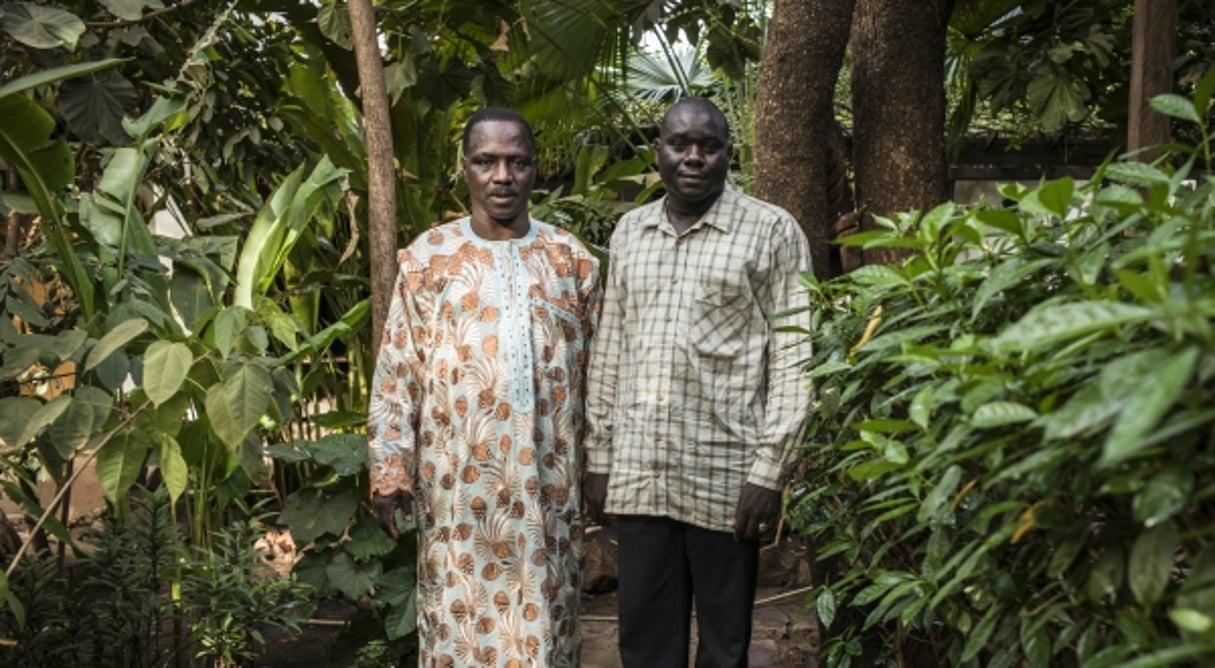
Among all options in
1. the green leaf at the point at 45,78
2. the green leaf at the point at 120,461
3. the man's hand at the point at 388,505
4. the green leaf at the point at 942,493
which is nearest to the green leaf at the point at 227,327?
the green leaf at the point at 120,461

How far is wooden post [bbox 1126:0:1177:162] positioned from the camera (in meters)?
3.87

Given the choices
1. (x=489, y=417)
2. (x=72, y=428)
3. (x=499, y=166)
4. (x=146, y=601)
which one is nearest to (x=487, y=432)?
(x=489, y=417)

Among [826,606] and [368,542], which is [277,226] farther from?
[826,606]

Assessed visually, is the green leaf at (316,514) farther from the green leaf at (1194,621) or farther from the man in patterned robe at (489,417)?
the green leaf at (1194,621)

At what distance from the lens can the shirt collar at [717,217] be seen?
3289mm

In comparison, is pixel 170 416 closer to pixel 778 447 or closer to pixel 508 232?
pixel 508 232

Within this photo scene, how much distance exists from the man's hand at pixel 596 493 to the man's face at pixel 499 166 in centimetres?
68

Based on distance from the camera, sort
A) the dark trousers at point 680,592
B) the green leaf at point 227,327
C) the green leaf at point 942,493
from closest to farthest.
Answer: the green leaf at point 942,493 → the dark trousers at point 680,592 → the green leaf at point 227,327

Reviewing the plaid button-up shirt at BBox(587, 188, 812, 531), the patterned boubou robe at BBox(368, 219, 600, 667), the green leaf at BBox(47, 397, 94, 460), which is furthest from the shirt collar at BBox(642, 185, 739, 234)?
the green leaf at BBox(47, 397, 94, 460)

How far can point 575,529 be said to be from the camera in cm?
348

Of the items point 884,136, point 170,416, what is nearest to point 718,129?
point 884,136

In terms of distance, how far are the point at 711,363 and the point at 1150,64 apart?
5.45ft

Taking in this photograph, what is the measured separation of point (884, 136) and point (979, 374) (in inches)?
97.7

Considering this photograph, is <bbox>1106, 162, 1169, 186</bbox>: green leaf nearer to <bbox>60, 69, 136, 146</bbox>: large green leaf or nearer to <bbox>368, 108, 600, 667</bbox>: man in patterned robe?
<bbox>368, 108, 600, 667</bbox>: man in patterned robe
